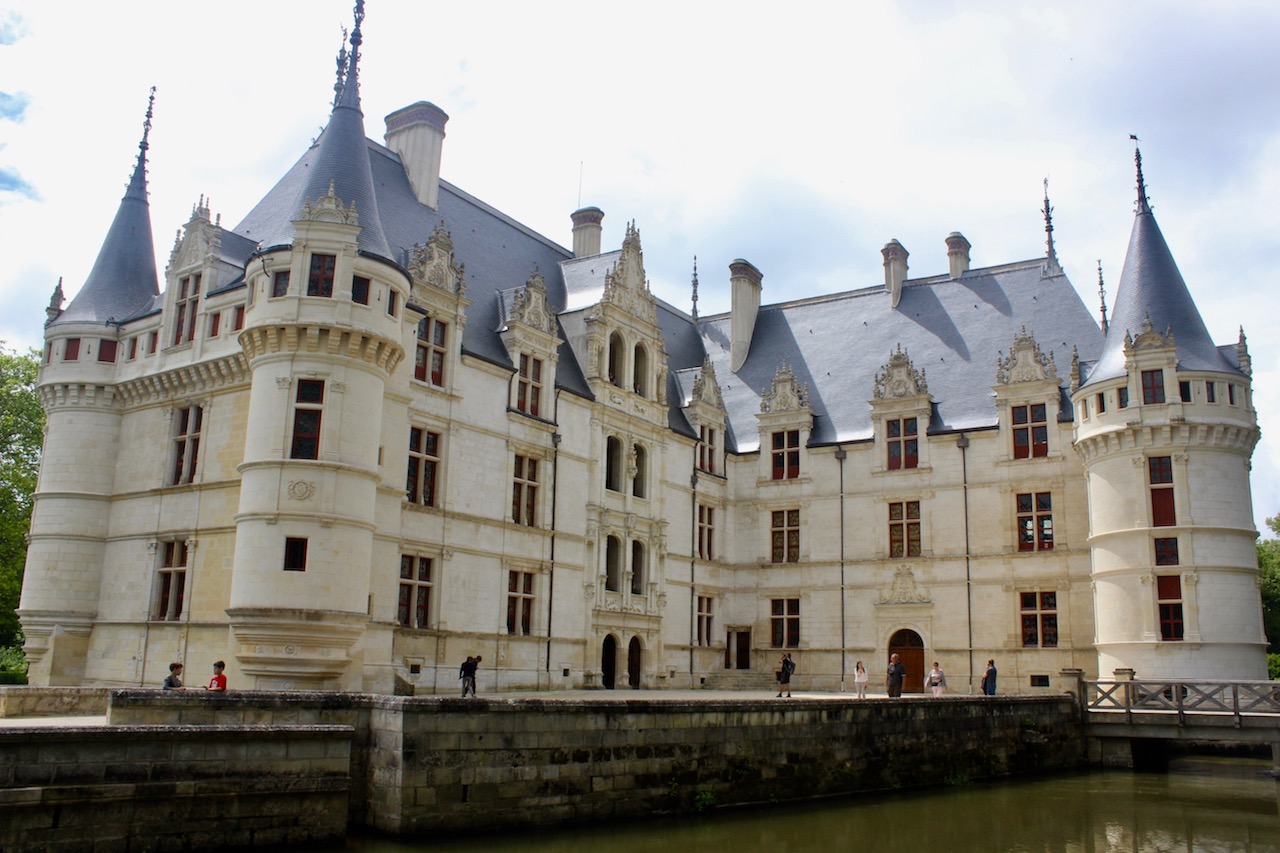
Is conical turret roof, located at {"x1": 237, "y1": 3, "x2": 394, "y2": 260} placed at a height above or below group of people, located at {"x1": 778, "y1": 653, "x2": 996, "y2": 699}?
above

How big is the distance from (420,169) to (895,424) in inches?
620

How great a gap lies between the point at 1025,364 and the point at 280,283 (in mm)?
20785

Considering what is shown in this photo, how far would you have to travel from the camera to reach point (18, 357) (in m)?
38.7

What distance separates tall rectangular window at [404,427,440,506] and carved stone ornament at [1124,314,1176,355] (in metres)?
17.6

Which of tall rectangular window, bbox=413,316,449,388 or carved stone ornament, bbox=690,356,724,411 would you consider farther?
carved stone ornament, bbox=690,356,724,411

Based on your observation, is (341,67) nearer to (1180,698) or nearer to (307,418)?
(307,418)

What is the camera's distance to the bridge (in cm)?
2294

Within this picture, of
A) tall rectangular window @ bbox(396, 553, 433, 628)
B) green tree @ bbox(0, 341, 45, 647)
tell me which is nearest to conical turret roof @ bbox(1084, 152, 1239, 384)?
tall rectangular window @ bbox(396, 553, 433, 628)

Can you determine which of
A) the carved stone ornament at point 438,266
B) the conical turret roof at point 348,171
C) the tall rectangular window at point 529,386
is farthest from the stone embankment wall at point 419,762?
the carved stone ornament at point 438,266

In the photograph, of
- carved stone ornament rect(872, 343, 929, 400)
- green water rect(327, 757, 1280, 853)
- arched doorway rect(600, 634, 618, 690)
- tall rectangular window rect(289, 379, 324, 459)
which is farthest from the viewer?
carved stone ornament rect(872, 343, 929, 400)

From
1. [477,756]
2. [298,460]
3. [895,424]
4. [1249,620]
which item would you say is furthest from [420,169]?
[1249,620]

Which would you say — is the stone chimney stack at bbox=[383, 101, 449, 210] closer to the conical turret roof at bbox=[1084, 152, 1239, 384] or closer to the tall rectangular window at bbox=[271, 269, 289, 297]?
the tall rectangular window at bbox=[271, 269, 289, 297]

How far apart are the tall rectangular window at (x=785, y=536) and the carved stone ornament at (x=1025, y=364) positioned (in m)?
7.57

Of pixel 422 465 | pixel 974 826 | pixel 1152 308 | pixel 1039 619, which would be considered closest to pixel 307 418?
pixel 422 465
